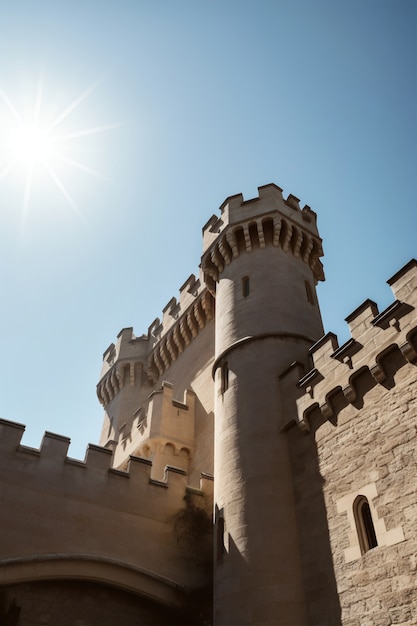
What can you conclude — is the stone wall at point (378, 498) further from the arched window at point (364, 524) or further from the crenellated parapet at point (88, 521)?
the crenellated parapet at point (88, 521)

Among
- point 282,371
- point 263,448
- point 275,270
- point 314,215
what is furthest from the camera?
point 314,215

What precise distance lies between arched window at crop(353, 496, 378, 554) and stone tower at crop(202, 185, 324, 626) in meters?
1.64

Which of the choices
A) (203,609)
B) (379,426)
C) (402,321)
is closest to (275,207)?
(402,321)

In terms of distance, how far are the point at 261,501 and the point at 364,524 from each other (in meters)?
2.29

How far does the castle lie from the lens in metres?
8.38

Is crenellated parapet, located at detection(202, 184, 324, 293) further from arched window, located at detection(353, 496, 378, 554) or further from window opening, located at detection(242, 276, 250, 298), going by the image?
arched window, located at detection(353, 496, 378, 554)

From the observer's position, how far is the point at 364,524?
28.3 feet

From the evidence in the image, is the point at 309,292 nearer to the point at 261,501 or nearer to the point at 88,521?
the point at 261,501

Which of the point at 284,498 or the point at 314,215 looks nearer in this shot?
the point at 284,498

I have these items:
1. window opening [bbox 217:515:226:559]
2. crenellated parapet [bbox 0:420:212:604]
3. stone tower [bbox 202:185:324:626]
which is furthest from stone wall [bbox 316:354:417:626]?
crenellated parapet [bbox 0:420:212:604]

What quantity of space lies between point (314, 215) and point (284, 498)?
10453 millimetres

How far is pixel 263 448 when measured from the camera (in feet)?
36.1

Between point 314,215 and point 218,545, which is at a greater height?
point 314,215

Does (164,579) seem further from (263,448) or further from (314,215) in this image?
(314,215)
